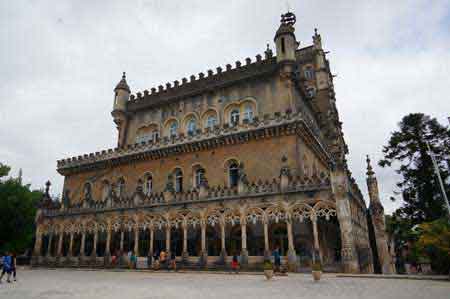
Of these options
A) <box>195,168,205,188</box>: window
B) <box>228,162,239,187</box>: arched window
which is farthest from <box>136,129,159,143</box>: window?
<box>228,162,239,187</box>: arched window

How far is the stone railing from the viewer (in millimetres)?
18938

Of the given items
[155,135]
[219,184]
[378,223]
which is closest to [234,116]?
[219,184]

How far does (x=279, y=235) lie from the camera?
845 inches

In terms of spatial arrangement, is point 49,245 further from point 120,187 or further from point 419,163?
point 419,163

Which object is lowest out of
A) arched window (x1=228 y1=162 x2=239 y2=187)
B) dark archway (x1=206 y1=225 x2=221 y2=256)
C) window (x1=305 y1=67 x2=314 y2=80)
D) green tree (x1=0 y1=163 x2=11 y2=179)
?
dark archway (x1=206 y1=225 x2=221 y2=256)

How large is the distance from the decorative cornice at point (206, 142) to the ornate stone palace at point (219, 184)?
0.29 feet

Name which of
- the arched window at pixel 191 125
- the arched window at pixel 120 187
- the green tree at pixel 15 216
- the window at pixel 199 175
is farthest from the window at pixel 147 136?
the green tree at pixel 15 216

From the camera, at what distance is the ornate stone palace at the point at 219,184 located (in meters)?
19.2

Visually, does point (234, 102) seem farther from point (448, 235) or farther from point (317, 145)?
point (448, 235)

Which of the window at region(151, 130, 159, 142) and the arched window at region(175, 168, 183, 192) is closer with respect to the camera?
the arched window at region(175, 168, 183, 192)

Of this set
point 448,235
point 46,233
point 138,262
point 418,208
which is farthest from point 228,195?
point 46,233

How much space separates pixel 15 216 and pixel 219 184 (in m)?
22.4

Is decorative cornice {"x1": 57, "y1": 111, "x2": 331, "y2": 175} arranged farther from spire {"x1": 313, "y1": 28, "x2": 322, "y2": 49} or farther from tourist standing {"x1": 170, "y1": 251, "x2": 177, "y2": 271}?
spire {"x1": 313, "y1": 28, "x2": 322, "y2": 49}

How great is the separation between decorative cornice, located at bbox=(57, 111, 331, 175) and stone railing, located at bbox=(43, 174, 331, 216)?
13.2ft
